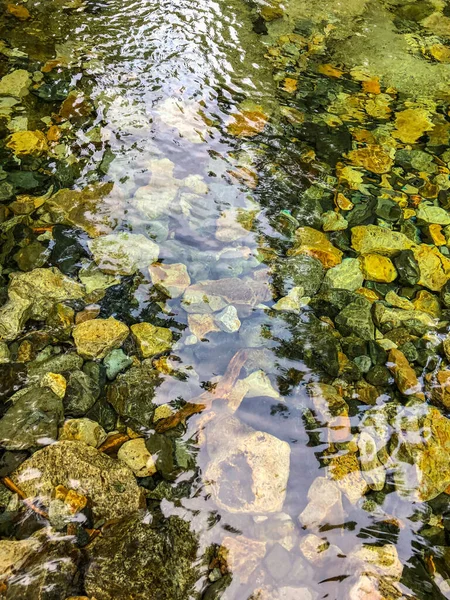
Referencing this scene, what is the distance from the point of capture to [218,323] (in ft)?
12.3

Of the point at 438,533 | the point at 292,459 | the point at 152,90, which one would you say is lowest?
the point at 438,533

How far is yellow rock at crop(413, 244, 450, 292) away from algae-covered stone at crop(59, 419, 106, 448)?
3.31 m

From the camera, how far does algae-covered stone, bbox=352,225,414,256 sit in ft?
14.3

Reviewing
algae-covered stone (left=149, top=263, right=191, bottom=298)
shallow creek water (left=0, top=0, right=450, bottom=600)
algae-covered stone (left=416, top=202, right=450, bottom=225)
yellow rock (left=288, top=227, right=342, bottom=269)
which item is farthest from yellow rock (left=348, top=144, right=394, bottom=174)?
algae-covered stone (left=149, top=263, right=191, bottom=298)

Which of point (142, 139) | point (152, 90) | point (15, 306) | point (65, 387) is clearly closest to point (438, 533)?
point (65, 387)

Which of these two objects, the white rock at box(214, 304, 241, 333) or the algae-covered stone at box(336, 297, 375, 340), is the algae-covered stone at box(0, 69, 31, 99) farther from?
the algae-covered stone at box(336, 297, 375, 340)

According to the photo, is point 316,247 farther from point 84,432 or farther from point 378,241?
point 84,432

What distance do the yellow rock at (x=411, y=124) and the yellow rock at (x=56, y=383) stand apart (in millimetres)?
5121

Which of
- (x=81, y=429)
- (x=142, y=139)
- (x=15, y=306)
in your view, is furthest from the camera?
(x=142, y=139)

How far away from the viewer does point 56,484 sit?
277 centimetres

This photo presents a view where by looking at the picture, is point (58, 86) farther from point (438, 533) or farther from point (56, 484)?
point (438, 533)

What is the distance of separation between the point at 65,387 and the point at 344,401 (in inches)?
87.5

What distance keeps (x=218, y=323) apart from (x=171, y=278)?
2.19ft

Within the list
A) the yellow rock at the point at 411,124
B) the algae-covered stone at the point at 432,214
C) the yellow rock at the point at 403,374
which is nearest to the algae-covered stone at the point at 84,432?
the yellow rock at the point at 403,374
